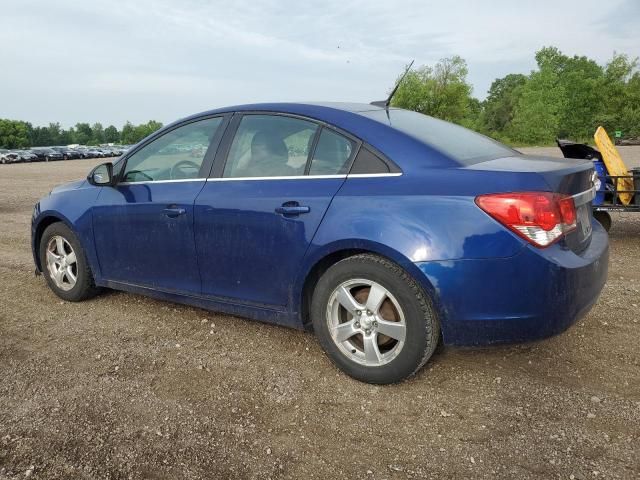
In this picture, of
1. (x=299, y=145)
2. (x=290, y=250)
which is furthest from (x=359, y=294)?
(x=299, y=145)

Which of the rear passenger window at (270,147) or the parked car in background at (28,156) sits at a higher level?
the rear passenger window at (270,147)

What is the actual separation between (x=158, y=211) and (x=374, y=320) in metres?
1.81

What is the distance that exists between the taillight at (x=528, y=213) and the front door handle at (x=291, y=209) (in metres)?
1.01

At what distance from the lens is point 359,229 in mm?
3047

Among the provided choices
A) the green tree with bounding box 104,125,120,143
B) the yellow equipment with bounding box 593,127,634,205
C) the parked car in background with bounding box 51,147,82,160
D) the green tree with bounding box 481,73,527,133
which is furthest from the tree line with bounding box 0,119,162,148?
the yellow equipment with bounding box 593,127,634,205

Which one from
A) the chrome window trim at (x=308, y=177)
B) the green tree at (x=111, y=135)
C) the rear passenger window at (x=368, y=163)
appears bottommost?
the green tree at (x=111, y=135)

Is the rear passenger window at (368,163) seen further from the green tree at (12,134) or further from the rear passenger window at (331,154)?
the green tree at (12,134)

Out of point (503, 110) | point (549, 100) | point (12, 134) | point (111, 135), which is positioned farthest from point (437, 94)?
point (111, 135)

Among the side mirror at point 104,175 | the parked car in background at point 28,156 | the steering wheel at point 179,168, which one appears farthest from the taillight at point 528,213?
the parked car in background at point 28,156

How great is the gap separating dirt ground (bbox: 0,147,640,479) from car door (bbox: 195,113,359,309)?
0.54 meters

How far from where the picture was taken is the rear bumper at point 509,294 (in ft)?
9.01

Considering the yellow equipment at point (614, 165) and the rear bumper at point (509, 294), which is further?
the yellow equipment at point (614, 165)

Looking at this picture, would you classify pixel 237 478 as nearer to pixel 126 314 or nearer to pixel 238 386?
pixel 238 386

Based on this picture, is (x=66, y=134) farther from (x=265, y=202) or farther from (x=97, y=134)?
(x=265, y=202)
